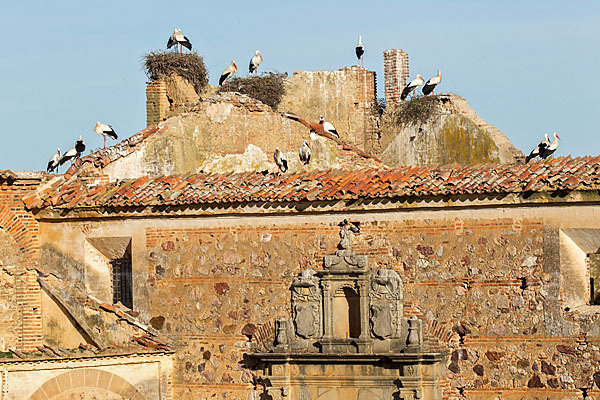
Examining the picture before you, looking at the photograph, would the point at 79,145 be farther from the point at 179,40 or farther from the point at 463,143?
the point at 463,143

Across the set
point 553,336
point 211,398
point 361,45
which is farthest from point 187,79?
point 553,336

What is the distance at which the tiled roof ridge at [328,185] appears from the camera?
16.4 meters

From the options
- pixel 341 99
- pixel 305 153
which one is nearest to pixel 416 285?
pixel 305 153

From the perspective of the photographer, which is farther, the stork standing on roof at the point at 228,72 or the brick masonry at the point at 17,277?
the stork standing on roof at the point at 228,72

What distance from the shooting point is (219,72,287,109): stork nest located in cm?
2759

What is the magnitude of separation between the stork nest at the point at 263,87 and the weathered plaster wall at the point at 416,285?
910 centimetres

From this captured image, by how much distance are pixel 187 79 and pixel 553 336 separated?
1270 centimetres

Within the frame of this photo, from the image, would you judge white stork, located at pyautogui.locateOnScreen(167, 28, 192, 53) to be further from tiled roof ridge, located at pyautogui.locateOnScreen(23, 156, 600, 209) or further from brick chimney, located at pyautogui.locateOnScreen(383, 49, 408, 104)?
tiled roof ridge, located at pyautogui.locateOnScreen(23, 156, 600, 209)

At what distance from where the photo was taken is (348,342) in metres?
17.2

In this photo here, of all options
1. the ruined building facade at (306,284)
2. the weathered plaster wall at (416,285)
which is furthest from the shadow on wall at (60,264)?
the weathered plaster wall at (416,285)

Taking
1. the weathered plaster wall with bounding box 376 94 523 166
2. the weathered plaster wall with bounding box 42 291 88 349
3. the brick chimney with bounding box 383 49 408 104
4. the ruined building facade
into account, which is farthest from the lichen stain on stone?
the weathered plaster wall with bounding box 42 291 88 349

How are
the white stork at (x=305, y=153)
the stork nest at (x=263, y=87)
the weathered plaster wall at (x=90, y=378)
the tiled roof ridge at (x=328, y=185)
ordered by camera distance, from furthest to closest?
the stork nest at (x=263, y=87)
the white stork at (x=305, y=153)
the weathered plaster wall at (x=90, y=378)
the tiled roof ridge at (x=328, y=185)

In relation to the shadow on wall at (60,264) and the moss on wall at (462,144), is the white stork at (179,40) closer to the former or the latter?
the moss on wall at (462,144)

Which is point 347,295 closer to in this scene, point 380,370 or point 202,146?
point 380,370
